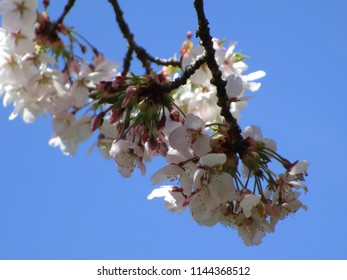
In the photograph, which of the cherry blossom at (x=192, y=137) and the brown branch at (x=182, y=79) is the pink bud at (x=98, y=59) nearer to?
the brown branch at (x=182, y=79)

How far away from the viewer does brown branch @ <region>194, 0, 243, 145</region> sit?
2.86 meters

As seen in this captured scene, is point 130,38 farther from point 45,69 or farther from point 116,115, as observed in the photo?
point 116,115

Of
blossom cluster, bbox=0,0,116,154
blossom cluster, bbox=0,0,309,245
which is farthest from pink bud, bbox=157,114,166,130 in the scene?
blossom cluster, bbox=0,0,116,154

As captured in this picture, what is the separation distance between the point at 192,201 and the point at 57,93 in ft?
5.67

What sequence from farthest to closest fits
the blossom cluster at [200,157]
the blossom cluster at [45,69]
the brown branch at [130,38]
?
the brown branch at [130,38] → the blossom cluster at [45,69] → the blossom cluster at [200,157]

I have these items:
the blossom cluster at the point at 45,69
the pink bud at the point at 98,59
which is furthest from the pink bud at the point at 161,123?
the pink bud at the point at 98,59

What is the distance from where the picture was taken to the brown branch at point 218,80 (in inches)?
112

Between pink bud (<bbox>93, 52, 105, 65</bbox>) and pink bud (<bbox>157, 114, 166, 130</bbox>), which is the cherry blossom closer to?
pink bud (<bbox>157, 114, 166, 130</bbox>)

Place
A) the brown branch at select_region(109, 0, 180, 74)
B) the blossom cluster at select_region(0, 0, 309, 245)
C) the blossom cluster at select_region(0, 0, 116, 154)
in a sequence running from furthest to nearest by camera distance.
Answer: the brown branch at select_region(109, 0, 180, 74) < the blossom cluster at select_region(0, 0, 116, 154) < the blossom cluster at select_region(0, 0, 309, 245)

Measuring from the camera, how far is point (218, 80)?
2889 millimetres

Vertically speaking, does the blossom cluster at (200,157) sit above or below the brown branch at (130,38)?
below

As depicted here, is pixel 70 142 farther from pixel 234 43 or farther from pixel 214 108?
pixel 234 43

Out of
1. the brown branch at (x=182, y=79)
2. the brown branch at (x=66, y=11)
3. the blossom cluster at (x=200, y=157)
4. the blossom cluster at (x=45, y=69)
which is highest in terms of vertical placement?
the brown branch at (x=66, y=11)

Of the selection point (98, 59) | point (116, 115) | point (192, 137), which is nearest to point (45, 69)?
point (98, 59)
